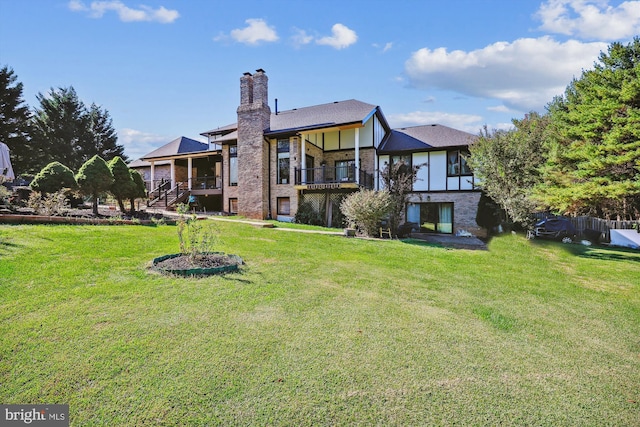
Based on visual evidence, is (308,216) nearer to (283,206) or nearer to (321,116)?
(283,206)

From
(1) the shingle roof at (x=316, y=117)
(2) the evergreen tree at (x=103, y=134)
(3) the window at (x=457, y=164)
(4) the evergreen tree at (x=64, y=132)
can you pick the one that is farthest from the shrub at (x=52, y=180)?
(2) the evergreen tree at (x=103, y=134)

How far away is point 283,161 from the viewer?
1934 cm

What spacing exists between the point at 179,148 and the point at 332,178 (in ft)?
43.3

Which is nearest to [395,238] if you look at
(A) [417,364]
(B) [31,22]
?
(A) [417,364]

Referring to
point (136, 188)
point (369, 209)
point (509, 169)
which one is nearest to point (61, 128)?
point (136, 188)

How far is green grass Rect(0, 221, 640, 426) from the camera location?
2.48 metres

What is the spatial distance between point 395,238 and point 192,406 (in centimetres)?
1193

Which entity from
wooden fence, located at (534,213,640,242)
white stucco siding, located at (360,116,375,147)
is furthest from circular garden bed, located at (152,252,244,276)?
wooden fence, located at (534,213,640,242)

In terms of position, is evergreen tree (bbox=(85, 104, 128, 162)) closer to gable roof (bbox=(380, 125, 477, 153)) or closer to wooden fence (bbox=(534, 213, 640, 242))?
gable roof (bbox=(380, 125, 477, 153))

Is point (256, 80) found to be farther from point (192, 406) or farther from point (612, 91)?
point (192, 406)

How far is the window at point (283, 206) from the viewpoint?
1930 cm

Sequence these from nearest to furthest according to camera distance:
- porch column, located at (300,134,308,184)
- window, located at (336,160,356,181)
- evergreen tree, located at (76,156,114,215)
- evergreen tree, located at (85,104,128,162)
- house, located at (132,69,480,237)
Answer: evergreen tree, located at (76,156,114,215)
porch column, located at (300,134,308,184)
house, located at (132,69,480,237)
window, located at (336,160,356,181)
evergreen tree, located at (85,104,128,162)

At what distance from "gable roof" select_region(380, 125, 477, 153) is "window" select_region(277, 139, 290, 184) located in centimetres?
633

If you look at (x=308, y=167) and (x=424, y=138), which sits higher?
(x=424, y=138)
